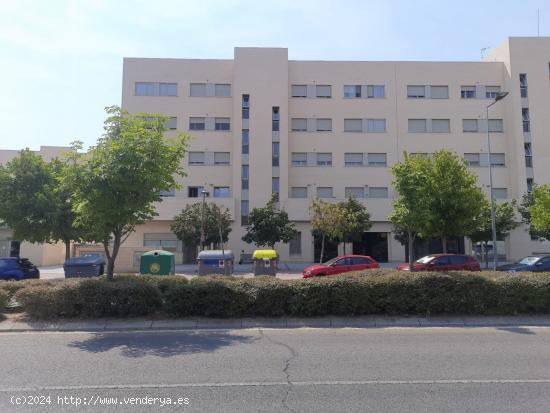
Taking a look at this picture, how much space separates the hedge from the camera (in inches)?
394

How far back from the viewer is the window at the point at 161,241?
1617 inches

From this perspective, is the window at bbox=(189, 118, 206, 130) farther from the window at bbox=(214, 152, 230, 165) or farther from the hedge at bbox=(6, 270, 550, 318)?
the hedge at bbox=(6, 270, 550, 318)

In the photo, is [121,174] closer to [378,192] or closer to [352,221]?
[352,221]

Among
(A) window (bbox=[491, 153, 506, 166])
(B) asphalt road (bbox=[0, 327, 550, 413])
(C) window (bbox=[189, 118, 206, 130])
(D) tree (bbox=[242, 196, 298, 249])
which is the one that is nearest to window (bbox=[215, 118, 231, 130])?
(C) window (bbox=[189, 118, 206, 130])

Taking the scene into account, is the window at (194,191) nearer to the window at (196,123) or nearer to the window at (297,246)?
the window at (196,123)

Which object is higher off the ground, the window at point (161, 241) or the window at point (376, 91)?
the window at point (376, 91)

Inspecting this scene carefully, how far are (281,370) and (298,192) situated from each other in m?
36.3

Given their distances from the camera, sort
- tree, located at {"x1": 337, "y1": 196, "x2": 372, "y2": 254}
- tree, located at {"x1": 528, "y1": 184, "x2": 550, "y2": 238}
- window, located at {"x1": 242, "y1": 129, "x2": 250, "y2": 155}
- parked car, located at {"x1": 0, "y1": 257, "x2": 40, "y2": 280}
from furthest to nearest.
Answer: window, located at {"x1": 242, "y1": 129, "x2": 250, "y2": 155}, tree, located at {"x1": 337, "y1": 196, "x2": 372, "y2": 254}, tree, located at {"x1": 528, "y1": 184, "x2": 550, "y2": 238}, parked car, located at {"x1": 0, "y1": 257, "x2": 40, "y2": 280}

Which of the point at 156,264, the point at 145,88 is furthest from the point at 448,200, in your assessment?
the point at 145,88

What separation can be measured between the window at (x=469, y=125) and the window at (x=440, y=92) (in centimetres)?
295

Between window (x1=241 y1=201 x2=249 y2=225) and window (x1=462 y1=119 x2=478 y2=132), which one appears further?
window (x1=462 y1=119 x2=478 y2=132)

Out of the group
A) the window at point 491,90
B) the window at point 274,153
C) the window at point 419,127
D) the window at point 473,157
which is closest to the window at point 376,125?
the window at point 419,127

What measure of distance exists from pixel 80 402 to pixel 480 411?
426 cm

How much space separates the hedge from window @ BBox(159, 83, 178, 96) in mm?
34702
